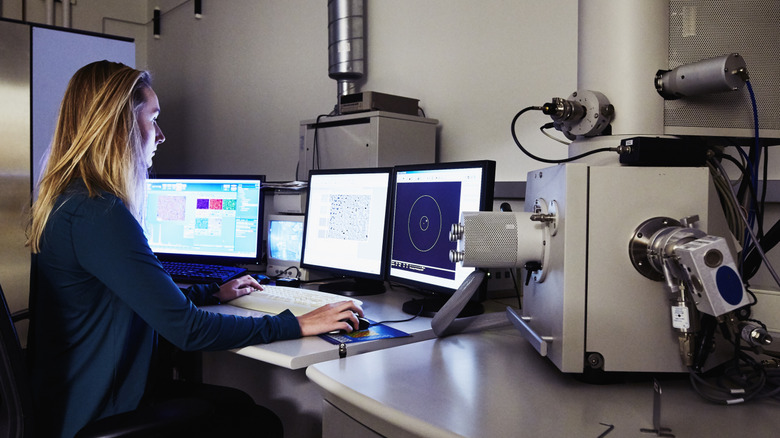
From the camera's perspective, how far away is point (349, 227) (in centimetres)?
180

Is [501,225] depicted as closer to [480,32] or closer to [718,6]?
[718,6]

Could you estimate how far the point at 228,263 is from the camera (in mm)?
2154

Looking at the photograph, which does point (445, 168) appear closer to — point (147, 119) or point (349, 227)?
point (349, 227)

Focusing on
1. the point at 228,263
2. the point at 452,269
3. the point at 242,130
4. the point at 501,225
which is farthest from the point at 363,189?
the point at 242,130

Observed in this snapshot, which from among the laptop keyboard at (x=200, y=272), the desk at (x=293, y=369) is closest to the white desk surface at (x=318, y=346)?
the desk at (x=293, y=369)

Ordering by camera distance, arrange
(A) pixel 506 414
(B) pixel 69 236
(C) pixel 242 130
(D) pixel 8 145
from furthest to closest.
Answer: (C) pixel 242 130, (D) pixel 8 145, (B) pixel 69 236, (A) pixel 506 414

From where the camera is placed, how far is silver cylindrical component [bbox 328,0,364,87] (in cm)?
258

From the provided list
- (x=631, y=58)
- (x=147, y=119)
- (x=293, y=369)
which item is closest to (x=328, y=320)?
(x=293, y=369)

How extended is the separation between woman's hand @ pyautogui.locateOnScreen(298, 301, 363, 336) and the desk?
22mm

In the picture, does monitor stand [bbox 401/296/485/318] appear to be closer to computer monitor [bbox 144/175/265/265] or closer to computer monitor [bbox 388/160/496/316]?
computer monitor [bbox 388/160/496/316]

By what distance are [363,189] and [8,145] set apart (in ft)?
7.40

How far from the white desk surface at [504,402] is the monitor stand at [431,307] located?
359 mm

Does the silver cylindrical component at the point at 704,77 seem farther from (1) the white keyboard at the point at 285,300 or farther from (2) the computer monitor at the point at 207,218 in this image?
(2) the computer monitor at the point at 207,218

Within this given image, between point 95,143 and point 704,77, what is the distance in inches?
45.5
